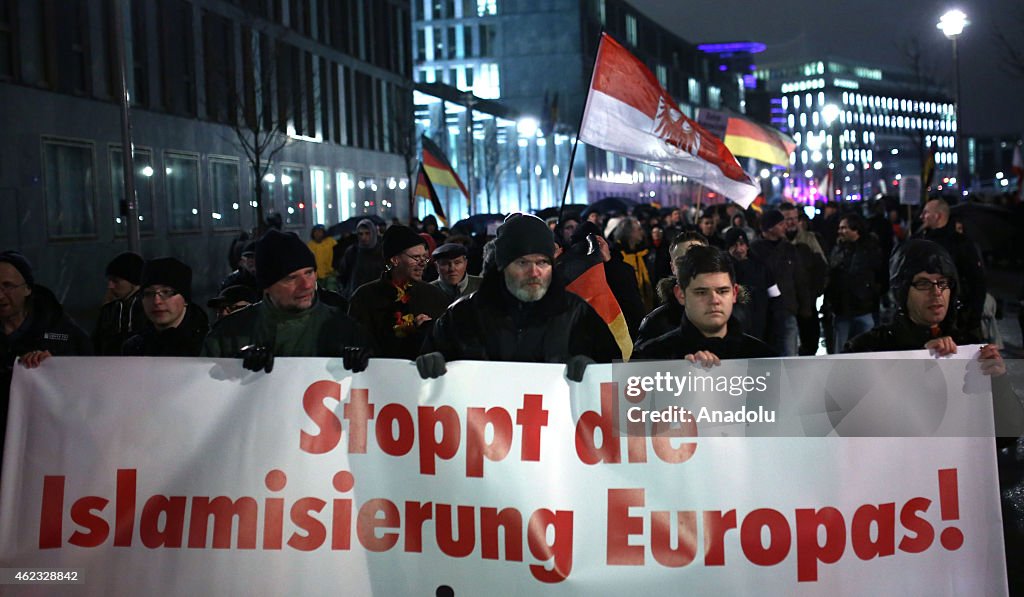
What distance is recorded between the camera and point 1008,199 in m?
42.9

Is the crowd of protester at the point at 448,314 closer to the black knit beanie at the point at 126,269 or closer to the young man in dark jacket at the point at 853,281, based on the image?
the black knit beanie at the point at 126,269

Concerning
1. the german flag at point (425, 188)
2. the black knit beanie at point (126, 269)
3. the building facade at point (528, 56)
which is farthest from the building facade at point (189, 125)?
the building facade at point (528, 56)

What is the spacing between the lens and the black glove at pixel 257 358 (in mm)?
4918

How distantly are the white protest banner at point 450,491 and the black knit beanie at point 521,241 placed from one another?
51cm

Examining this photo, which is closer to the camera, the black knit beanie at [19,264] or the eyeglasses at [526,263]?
the eyeglasses at [526,263]

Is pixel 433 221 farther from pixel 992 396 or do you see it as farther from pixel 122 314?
pixel 992 396

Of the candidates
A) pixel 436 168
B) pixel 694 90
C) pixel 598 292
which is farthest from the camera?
pixel 694 90

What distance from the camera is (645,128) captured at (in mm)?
9078

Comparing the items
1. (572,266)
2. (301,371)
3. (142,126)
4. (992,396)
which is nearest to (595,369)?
(301,371)

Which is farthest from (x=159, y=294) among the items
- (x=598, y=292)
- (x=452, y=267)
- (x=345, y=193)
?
(x=345, y=193)

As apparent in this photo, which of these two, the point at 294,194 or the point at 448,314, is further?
the point at 294,194

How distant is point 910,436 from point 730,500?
0.77 meters

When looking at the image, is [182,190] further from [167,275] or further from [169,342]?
[169,342]

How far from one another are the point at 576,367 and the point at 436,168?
17.6m
